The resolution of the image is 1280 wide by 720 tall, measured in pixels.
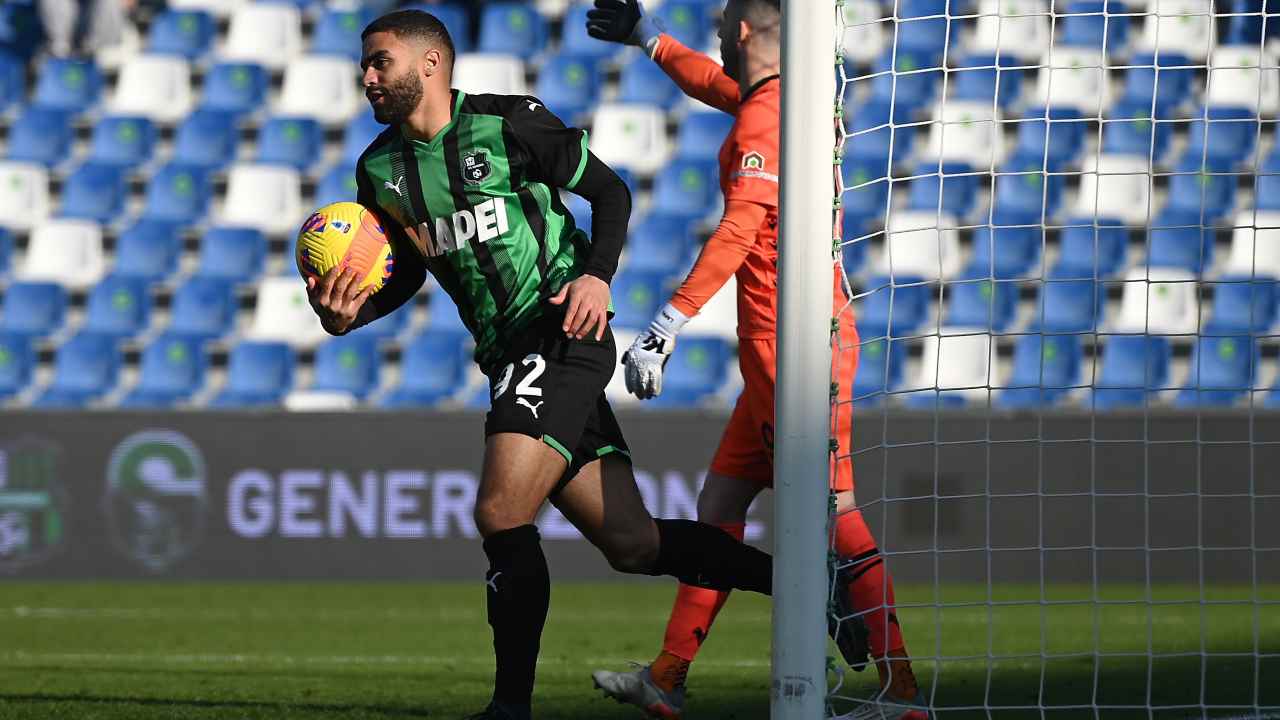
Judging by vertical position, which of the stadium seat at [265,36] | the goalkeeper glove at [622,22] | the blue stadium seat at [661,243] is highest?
the stadium seat at [265,36]

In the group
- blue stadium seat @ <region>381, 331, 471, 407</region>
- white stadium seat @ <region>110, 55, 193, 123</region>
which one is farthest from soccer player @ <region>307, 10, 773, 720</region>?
white stadium seat @ <region>110, 55, 193, 123</region>

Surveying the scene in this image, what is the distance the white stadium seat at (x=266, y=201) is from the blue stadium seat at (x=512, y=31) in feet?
7.17

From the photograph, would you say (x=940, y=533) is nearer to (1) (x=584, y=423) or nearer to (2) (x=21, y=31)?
(1) (x=584, y=423)

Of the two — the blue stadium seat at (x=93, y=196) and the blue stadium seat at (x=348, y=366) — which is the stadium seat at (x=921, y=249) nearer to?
the blue stadium seat at (x=348, y=366)

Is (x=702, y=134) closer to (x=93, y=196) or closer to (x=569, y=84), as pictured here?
(x=569, y=84)

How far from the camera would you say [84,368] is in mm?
12477

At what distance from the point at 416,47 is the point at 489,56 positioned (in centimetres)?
1021

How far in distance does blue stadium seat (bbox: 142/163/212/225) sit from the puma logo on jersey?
9955mm

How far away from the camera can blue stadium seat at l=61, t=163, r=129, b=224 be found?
44.6 feet

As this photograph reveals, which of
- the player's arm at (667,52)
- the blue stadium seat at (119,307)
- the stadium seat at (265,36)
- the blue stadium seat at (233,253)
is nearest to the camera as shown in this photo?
the player's arm at (667,52)

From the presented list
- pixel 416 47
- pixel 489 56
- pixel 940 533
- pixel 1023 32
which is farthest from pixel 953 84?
pixel 416 47

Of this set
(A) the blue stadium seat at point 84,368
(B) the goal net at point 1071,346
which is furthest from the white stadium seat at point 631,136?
(A) the blue stadium seat at point 84,368

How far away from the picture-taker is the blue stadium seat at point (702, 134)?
1345cm

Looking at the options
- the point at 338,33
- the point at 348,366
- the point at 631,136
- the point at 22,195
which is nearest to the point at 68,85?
the point at 22,195
